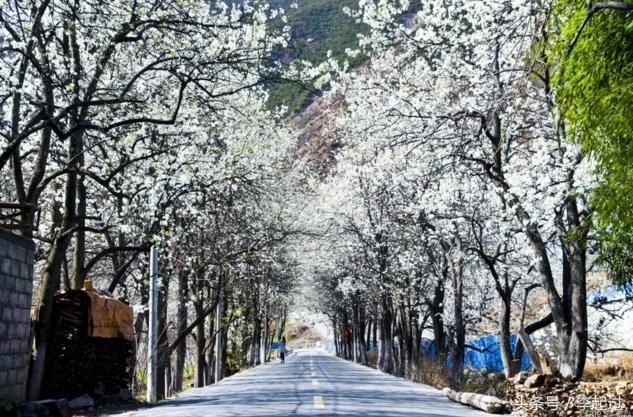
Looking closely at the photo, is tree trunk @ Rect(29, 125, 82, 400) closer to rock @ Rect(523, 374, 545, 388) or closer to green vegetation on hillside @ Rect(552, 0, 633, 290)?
rock @ Rect(523, 374, 545, 388)

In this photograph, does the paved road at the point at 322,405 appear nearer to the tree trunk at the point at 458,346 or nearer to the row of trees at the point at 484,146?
the row of trees at the point at 484,146

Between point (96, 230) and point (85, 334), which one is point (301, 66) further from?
point (85, 334)

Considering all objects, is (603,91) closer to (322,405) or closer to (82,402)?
(322,405)

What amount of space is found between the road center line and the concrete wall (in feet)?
17.0

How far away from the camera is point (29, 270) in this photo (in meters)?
12.9

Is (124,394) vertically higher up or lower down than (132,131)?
lower down

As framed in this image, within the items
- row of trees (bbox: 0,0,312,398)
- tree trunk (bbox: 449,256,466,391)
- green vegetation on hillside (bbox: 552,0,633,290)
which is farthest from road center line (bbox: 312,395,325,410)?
tree trunk (bbox: 449,256,466,391)

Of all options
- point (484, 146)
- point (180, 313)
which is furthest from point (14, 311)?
point (180, 313)

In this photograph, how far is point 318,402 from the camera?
615 inches

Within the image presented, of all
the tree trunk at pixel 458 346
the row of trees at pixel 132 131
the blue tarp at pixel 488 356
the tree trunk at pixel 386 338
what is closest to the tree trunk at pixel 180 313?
the row of trees at pixel 132 131

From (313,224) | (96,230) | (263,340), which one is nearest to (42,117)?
(96,230)

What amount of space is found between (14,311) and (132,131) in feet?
19.8

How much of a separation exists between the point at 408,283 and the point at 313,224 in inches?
748

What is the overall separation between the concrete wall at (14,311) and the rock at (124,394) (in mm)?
4513
